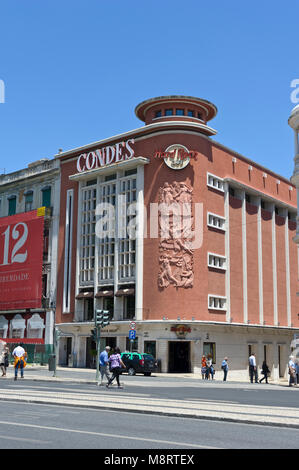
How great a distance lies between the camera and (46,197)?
60719mm

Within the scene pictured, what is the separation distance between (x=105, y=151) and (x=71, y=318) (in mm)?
16679

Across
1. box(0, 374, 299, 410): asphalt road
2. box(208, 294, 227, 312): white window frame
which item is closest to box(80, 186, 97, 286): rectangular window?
box(208, 294, 227, 312): white window frame

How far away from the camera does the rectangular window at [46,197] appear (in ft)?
198

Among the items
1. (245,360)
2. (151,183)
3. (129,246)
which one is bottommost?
(245,360)

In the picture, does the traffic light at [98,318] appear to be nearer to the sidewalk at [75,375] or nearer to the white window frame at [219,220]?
the sidewalk at [75,375]

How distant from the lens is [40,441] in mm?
9195

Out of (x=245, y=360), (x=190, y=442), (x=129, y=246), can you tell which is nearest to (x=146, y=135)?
(x=129, y=246)

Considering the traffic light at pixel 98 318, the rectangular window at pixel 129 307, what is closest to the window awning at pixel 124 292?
the rectangular window at pixel 129 307

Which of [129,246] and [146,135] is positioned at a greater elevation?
[146,135]

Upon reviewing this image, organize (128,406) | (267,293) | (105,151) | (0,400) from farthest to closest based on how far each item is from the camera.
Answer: (267,293) → (105,151) → (0,400) → (128,406)

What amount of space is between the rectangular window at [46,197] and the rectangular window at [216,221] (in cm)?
1885

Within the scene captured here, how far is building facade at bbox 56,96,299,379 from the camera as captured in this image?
47844 millimetres
